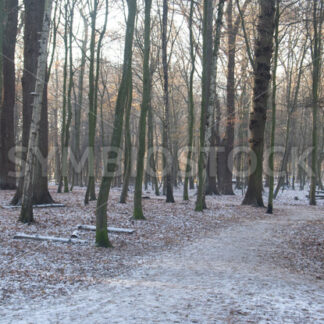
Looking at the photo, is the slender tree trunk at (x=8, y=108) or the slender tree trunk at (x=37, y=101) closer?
the slender tree trunk at (x=37, y=101)

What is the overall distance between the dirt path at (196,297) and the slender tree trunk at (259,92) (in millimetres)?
9493

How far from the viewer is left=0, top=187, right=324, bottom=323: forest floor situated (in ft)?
14.9

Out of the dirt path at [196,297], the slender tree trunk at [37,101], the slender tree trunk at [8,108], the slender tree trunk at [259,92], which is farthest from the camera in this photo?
the slender tree trunk at [8,108]

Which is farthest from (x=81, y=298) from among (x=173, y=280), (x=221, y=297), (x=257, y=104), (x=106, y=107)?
(x=106, y=107)

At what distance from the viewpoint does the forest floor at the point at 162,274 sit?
14.9 ft

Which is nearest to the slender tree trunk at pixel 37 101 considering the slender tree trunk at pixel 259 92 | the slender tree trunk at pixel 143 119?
the slender tree trunk at pixel 143 119

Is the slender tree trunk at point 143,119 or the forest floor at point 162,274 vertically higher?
the slender tree trunk at point 143,119

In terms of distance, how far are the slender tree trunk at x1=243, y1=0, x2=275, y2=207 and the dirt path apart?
9493mm

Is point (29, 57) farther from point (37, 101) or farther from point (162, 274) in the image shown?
point (162, 274)

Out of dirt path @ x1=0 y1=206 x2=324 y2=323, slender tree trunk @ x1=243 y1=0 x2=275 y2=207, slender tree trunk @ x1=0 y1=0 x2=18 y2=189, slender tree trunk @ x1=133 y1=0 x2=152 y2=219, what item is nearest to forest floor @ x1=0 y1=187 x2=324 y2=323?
dirt path @ x1=0 y1=206 x2=324 y2=323

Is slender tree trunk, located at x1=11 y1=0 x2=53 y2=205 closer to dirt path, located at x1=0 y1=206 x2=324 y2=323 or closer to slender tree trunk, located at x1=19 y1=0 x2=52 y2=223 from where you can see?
slender tree trunk, located at x1=19 y1=0 x2=52 y2=223

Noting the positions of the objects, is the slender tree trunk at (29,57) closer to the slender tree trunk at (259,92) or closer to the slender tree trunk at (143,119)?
the slender tree trunk at (143,119)

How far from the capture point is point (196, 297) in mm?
5145

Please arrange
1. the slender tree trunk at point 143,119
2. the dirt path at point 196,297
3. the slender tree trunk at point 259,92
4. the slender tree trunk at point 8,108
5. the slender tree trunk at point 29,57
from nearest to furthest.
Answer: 1. the dirt path at point 196,297
2. the slender tree trunk at point 143,119
3. the slender tree trunk at point 29,57
4. the slender tree trunk at point 259,92
5. the slender tree trunk at point 8,108
